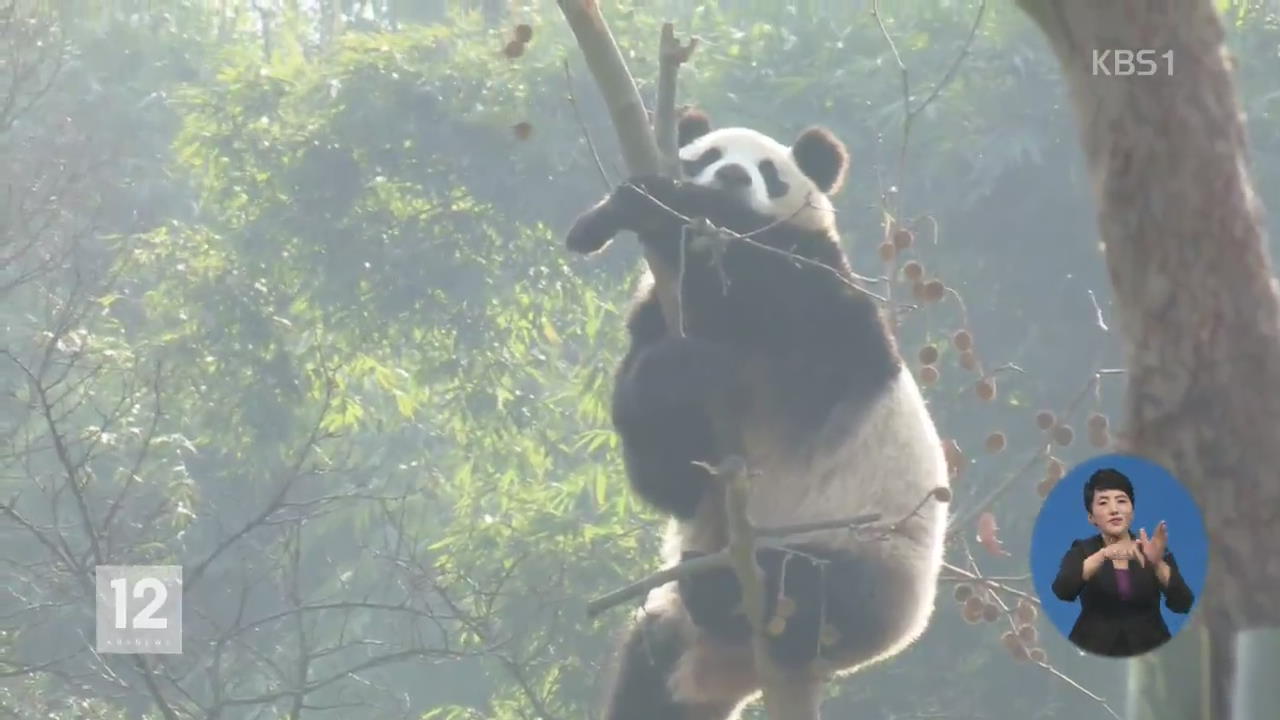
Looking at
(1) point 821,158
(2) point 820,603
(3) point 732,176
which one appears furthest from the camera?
(1) point 821,158

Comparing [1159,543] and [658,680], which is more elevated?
[1159,543]

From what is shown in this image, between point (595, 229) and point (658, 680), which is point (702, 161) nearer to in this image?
point (595, 229)

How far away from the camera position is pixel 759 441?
4.35 meters

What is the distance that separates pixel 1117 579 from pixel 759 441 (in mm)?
2398

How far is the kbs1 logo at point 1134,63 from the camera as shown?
207cm

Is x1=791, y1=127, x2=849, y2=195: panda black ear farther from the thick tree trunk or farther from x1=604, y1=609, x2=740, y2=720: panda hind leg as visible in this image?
the thick tree trunk

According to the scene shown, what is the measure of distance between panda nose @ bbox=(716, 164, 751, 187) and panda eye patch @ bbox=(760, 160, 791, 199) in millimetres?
171

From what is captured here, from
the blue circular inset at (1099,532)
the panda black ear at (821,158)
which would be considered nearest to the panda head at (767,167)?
the panda black ear at (821,158)

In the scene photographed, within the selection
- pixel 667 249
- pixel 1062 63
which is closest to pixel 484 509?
pixel 667 249

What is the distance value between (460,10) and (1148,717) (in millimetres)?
11139

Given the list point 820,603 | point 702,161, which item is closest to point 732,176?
point 702,161

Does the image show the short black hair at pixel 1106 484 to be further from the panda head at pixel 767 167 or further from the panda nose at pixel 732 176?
the panda nose at pixel 732 176

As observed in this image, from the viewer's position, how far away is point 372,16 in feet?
58.7

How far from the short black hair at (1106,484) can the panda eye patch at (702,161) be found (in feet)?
9.98
